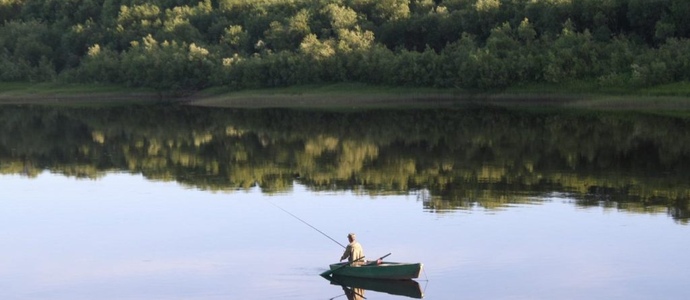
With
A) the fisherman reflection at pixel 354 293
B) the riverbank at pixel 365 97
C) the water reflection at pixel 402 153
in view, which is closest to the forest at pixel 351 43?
the riverbank at pixel 365 97

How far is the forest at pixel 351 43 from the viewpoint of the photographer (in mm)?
92250

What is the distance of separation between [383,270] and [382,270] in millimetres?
26

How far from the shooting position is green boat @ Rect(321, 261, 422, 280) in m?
27.2

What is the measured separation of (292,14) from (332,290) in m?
94.8

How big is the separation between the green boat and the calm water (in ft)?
1.71

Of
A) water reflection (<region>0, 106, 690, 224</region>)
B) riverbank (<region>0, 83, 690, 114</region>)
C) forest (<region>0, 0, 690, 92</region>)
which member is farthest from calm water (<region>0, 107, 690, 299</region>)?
forest (<region>0, 0, 690, 92</region>)

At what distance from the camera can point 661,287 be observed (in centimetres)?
2714

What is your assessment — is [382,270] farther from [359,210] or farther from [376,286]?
[359,210]

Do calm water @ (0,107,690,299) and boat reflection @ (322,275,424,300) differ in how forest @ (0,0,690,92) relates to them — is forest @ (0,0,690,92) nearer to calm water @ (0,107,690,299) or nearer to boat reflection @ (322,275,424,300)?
calm water @ (0,107,690,299)

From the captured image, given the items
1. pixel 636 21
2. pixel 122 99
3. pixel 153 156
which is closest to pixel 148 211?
pixel 153 156

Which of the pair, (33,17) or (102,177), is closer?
(102,177)

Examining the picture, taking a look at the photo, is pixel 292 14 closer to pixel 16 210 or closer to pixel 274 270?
pixel 16 210

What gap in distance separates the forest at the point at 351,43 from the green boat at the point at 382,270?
60050 mm

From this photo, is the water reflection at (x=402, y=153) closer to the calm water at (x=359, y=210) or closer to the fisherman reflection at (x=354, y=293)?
the calm water at (x=359, y=210)
